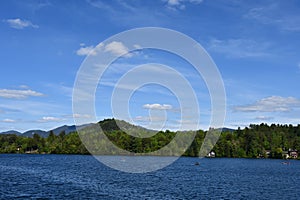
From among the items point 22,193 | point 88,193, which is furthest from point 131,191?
point 22,193

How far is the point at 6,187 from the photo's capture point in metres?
61.0

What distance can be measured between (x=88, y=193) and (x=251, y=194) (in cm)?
2666

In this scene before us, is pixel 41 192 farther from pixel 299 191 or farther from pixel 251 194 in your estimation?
pixel 299 191

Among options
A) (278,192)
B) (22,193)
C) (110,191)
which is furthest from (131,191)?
(278,192)

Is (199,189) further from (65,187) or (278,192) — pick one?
(65,187)

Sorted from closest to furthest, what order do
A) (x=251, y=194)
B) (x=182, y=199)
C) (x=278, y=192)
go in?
(x=182, y=199) < (x=251, y=194) < (x=278, y=192)

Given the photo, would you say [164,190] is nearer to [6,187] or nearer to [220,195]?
[220,195]

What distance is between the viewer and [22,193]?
5519cm

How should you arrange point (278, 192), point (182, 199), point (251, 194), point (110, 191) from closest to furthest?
point (182, 199), point (110, 191), point (251, 194), point (278, 192)

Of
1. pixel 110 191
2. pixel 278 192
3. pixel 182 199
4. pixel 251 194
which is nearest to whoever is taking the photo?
pixel 182 199

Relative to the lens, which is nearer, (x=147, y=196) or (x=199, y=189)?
(x=147, y=196)

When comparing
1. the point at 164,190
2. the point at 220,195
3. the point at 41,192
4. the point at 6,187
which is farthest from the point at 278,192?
the point at 6,187

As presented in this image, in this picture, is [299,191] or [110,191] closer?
[110,191]

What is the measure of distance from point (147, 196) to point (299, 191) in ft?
104
